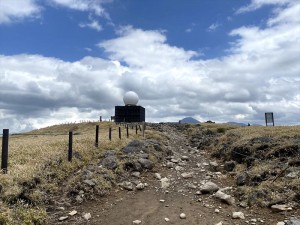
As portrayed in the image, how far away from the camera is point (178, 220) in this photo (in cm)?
1198

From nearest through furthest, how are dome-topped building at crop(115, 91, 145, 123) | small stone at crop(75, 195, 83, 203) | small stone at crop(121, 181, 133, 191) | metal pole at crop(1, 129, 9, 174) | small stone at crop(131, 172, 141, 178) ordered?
small stone at crop(75, 195, 83, 203) < metal pole at crop(1, 129, 9, 174) < small stone at crop(121, 181, 133, 191) < small stone at crop(131, 172, 141, 178) < dome-topped building at crop(115, 91, 145, 123)

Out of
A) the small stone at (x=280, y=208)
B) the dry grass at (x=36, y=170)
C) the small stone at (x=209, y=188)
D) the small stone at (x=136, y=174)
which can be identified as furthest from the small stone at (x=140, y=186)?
the small stone at (x=280, y=208)

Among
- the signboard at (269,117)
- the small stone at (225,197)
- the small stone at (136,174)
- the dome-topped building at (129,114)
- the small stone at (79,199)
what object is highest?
the dome-topped building at (129,114)

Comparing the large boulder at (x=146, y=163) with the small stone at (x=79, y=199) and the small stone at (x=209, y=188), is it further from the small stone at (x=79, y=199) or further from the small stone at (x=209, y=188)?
the small stone at (x=79, y=199)

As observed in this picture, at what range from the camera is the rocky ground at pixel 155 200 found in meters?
12.0

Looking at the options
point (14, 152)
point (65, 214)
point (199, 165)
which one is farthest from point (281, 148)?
point (14, 152)

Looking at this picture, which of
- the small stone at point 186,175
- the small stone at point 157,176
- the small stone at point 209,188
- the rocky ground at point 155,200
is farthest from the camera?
the small stone at point 186,175

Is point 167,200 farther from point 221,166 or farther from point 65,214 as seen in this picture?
point 221,166

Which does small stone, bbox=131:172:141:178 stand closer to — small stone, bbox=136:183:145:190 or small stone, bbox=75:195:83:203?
small stone, bbox=136:183:145:190

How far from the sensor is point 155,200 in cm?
1438

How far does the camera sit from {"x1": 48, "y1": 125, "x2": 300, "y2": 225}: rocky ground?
1202 centimetres

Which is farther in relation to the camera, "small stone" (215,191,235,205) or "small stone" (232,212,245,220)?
"small stone" (215,191,235,205)

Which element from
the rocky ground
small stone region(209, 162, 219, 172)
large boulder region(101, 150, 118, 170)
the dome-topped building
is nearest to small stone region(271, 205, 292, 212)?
the rocky ground

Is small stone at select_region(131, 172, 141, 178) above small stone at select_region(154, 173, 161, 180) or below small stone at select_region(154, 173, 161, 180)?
above
